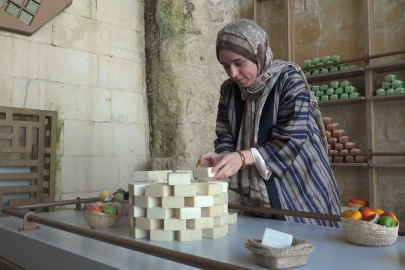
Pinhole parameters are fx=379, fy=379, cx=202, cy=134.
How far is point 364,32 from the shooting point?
3719 mm

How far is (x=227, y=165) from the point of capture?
1405 mm

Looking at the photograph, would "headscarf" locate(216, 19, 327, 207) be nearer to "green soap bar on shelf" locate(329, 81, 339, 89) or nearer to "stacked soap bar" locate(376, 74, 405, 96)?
"stacked soap bar" locate(376, 74, 405, 96)

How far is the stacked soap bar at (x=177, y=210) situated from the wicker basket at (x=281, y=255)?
27cm

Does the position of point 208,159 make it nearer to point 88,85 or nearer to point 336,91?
point 88,85

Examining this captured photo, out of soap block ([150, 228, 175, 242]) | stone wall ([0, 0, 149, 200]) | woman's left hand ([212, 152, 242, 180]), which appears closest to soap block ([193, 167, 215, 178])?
woman's left hand ([212, 152, 242, 180])

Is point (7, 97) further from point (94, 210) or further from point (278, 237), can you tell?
point (278, 237)

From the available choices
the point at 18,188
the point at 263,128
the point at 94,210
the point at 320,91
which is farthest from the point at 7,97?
the point at 320,91

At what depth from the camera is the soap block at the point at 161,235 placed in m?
1.07

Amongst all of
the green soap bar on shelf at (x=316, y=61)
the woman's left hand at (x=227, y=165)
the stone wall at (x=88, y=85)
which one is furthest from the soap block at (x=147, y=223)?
the green soap bar on shelf at (x=316, y=61)

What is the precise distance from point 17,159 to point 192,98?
1536 millimetres

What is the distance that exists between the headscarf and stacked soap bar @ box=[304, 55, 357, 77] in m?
2.38

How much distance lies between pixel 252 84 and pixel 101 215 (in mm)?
827

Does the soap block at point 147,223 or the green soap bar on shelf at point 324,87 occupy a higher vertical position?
the green soap bar on shelf at point 324,87

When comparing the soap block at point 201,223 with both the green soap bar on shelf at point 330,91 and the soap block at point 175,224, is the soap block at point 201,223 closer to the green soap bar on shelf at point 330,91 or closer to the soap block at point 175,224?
the soap block at point 175,224
